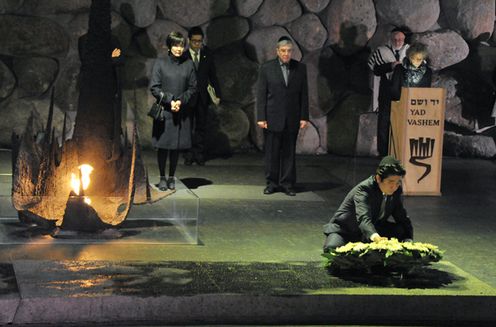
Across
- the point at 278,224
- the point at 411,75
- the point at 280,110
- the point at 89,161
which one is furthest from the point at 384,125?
the point at 89,161

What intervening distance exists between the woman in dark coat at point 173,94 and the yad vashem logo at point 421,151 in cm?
267

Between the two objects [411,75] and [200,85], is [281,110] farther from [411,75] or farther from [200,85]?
[200,85]

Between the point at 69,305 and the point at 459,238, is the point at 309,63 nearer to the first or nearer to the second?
the point at 459,238

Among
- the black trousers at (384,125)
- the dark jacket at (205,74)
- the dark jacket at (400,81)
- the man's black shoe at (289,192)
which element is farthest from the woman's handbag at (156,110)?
the black trousers at (384,125)

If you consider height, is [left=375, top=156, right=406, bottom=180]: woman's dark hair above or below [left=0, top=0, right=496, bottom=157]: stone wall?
below

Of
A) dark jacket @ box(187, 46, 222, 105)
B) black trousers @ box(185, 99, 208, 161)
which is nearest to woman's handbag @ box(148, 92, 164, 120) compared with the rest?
dark jacket @ box(187, 46, 222, 105)

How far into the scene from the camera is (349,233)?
881 cm

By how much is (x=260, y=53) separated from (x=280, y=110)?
3.87 meters

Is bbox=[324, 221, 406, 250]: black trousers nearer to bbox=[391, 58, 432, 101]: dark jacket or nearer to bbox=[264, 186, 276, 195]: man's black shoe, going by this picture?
bbox=[264, 186, 276, 195]: man's black shoe

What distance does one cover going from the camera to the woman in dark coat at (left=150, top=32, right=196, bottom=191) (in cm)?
1204

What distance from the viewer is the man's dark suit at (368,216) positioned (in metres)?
8.41

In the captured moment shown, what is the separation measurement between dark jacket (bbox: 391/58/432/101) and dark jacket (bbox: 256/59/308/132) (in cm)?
122

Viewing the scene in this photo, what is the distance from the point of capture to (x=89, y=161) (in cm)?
962

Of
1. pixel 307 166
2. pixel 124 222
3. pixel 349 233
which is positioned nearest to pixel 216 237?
pixel 124 222
